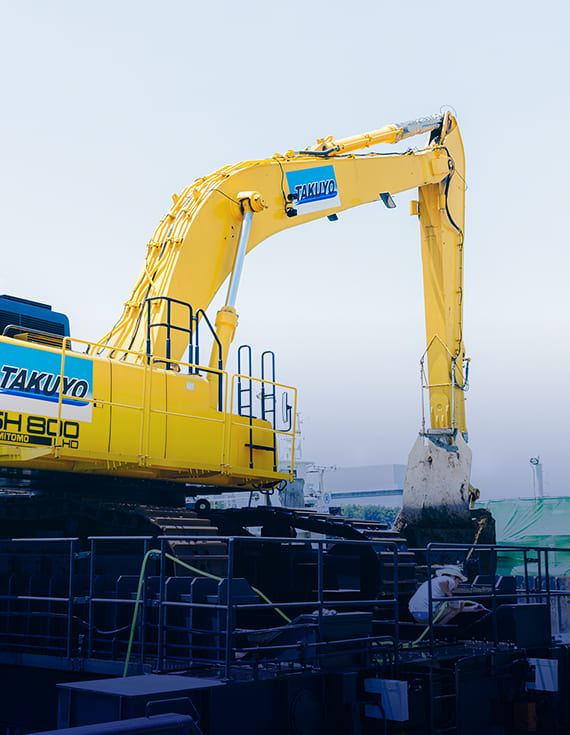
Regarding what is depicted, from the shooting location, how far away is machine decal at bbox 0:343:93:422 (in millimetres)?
9859

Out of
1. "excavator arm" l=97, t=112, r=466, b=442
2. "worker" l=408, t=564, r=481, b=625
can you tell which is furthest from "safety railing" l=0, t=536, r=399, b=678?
"excavator arm" l=97, t=112, r=466, b=442

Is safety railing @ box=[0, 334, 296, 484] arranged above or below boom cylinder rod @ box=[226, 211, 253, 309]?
below

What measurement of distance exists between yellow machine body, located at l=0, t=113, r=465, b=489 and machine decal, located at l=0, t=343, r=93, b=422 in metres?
0.01

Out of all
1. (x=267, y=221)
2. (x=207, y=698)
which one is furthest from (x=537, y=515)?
(x=207, y=698)

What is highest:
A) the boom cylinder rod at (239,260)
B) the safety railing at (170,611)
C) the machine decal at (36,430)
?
the boom cylinder rod at (239,260)

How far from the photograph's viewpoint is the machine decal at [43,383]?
9.86 metres

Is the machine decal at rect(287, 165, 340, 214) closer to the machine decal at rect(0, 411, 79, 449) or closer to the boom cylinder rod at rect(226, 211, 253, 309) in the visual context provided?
the boom cylinder rod at rect(226, 211, 253, 309)

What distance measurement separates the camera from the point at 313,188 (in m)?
15.5

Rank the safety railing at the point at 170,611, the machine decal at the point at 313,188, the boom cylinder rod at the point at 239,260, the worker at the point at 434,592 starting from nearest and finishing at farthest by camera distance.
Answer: the safety railing at the point at 170,611 < the worker at the point at 434,592 < the boom cylinder rod at the point at 239,260 < the machine decal at the point at 313,188

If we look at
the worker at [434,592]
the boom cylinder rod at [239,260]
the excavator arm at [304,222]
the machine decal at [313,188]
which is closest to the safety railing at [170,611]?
the worker at [434,592]

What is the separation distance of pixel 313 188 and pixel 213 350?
436cm

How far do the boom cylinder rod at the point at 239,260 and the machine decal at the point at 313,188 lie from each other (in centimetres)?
149

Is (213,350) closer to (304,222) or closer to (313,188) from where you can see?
(304,222)

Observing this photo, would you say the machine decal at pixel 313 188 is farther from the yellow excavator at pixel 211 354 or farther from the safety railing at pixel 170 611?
the safety railing at pixel 170 611
